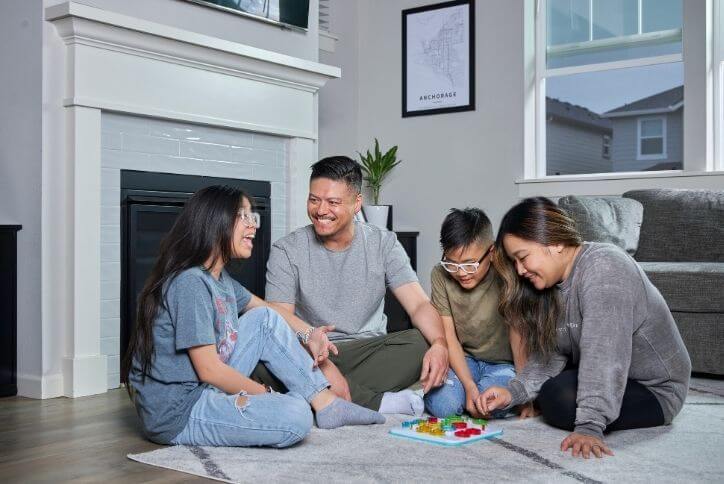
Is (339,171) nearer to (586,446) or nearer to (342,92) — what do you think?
(586,446)

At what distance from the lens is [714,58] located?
448 cm

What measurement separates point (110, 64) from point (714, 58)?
118 inches

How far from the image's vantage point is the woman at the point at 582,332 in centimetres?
209

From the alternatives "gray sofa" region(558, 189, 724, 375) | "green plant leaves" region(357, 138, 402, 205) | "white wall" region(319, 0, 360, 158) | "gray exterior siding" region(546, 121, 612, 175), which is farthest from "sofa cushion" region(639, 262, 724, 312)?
"white wall" region(319, 0, 360, 158)

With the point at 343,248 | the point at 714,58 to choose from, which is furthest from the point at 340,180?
the point at 714,58

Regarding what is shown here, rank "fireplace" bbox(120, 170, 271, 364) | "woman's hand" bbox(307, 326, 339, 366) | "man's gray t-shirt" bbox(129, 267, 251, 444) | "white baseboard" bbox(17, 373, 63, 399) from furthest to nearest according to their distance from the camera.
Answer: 1. "fireplace" bbox(120, 170, 271, 364)
2. "white baseboard" bbox(17, 373, 63, 399)
3. "woman's hand" bbox(307, 326, 339, 366)
4. "man's gray t-shirt" bbox(129, 267, 251, 444)

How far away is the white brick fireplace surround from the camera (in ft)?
10.3

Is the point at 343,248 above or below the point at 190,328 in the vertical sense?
above

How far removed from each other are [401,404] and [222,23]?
200 centimetres

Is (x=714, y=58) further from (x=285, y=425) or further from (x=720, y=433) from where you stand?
(x=285, y=425)

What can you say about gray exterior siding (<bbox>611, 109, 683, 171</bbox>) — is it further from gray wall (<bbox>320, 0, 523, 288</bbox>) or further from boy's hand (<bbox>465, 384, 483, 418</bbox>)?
boy's hand (<bbox>465, 384, 483, 418</bbox>)

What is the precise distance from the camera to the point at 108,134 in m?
3.33

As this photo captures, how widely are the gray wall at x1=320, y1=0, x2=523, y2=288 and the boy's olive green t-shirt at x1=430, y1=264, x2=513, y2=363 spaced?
243 centimetres

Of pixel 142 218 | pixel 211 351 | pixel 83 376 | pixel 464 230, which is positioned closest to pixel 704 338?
pixel 464 230
